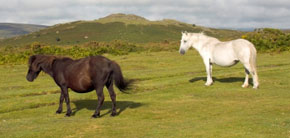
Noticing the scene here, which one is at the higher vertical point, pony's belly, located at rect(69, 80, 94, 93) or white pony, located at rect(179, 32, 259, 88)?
white pony, located at rect(179, 32, 259, 88)

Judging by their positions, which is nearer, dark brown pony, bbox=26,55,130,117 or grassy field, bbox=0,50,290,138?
grassy field, bbox=0,50,290,138

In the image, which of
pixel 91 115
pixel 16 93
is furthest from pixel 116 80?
pixel 16 93

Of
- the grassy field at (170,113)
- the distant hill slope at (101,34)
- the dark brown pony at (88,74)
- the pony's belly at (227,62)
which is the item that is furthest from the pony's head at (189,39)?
the distant hill slope at (101,34)

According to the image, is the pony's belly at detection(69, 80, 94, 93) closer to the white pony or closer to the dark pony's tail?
the dark pony's tail

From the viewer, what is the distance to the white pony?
53.7 feet

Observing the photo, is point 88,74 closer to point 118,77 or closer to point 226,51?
point 118,77

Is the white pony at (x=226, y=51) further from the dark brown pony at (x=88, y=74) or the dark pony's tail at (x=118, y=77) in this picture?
the dark pony's tail at (x=118, y=77)

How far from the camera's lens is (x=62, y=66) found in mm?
12375

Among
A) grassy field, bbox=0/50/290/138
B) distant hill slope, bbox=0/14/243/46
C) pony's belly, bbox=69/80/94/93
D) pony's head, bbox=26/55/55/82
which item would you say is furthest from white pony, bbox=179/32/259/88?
distant hill slope, bbox=0/14/243/46

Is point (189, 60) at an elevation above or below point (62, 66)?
below

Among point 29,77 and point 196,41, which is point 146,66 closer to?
point 196,41

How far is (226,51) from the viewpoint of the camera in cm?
1709

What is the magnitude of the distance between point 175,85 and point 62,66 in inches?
375

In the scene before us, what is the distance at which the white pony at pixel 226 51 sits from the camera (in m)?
16.4
